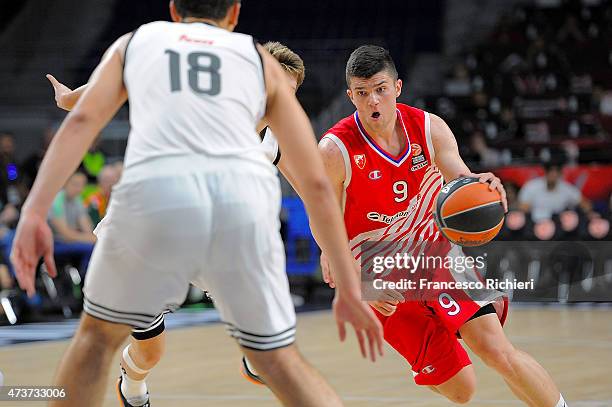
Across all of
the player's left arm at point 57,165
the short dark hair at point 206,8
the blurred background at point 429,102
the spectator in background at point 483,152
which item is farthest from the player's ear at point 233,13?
the spectator in background at point 483,152

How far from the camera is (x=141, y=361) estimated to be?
5082 mm

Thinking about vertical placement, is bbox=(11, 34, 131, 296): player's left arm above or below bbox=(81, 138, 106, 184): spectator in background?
above

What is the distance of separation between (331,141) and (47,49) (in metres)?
14.0

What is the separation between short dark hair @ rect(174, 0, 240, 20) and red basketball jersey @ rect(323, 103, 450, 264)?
69.2 inches

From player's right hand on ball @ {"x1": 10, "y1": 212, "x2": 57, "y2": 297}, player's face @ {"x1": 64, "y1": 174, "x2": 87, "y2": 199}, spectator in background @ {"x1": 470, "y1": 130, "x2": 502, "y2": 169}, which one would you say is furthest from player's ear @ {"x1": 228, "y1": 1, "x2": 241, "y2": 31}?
spectator in background @ {"x1": 470, "y1": 130, "x2": 502, "y2": 169}

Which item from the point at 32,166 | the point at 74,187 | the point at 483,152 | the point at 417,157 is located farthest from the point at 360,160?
the point at 483,152

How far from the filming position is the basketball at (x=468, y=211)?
14.5ft

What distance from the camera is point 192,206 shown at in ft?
10.0

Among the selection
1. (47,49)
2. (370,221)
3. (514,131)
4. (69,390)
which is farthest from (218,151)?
(47,49)

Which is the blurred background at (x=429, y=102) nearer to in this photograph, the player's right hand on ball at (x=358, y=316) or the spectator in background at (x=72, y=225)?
the spectator in background at (x=72, y=225)

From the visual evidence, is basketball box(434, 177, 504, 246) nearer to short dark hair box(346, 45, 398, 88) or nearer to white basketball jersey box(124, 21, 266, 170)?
short dark hair box(346, 45, 398, 88)

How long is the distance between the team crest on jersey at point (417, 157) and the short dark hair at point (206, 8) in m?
1.88

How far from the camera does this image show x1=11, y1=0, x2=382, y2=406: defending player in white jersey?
3.07 metres

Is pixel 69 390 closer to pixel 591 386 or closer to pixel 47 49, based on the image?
pixel 591 386
